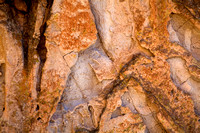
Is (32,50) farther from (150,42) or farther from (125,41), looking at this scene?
(150,42)

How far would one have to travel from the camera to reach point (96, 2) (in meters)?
1.67

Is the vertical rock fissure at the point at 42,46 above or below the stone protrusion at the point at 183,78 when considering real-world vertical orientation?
above

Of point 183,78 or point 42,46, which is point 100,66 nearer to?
point 42,46

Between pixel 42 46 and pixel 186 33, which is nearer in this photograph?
pixel 42 46

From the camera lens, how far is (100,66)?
1674mm

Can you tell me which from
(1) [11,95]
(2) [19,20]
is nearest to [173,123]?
(1) [11,95]

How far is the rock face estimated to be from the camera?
1.51 metres

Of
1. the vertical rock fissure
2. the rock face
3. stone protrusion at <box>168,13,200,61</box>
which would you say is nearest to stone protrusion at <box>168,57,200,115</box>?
the rock face

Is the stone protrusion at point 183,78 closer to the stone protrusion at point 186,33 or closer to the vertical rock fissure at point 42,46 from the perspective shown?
the stone protrusion at point 186,33

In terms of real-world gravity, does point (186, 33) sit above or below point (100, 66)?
above

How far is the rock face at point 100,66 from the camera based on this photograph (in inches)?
59.6

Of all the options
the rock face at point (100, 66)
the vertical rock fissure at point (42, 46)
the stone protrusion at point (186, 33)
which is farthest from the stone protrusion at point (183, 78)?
the vertical rock fissure at point (42, 46)

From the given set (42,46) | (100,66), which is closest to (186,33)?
(100,66)

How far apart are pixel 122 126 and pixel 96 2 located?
1213 millimetres
